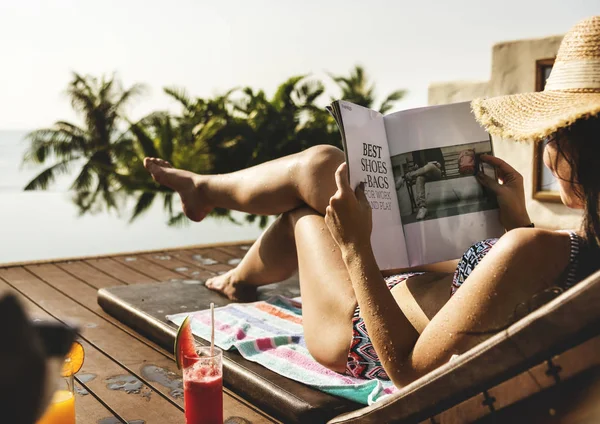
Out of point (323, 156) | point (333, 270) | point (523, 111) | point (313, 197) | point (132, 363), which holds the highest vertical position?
point (523, 111)

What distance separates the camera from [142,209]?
13383 mm

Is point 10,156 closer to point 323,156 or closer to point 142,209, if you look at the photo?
point 142,209

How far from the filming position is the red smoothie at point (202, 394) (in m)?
1.45

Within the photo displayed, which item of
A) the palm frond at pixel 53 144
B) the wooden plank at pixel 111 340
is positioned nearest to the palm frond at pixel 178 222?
the wooden plank at pixel 111 340

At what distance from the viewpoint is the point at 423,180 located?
1611 mm

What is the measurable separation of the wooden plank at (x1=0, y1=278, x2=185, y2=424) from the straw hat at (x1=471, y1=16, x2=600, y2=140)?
110 centimetres

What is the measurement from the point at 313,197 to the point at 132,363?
0.82 meters

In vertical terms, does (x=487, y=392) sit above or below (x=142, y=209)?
above

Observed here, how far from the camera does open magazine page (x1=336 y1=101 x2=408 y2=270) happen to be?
1.47 meters

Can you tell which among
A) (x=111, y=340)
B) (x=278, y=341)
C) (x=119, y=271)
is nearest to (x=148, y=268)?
(x=119, y=271)

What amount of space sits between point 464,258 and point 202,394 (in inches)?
26.5

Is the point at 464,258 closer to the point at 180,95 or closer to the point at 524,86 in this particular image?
the point at 524,86

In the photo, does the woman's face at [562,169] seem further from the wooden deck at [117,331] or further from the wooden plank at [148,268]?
the wooden plank at [148,268]

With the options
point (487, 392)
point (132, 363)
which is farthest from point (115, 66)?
point (487, 392)
